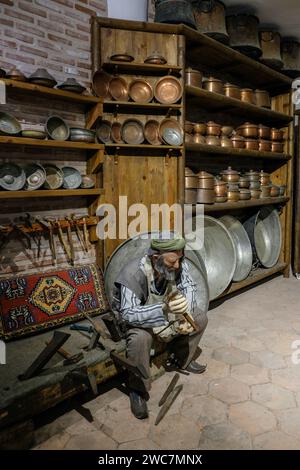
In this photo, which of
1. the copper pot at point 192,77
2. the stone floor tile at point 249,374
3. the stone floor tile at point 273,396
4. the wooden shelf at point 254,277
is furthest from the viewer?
the wooden shelf at point 254,277

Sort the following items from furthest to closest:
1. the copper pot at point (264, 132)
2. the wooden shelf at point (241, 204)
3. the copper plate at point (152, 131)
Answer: the copper pot at point (264, 132), the wooden shelf at point (241, 204), the copper plate at point (152, 131)

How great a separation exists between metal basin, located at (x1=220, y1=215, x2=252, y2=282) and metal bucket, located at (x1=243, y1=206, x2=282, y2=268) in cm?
36

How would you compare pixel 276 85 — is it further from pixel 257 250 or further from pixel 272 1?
pixel 257 250

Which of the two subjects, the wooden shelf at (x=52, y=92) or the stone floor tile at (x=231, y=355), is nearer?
the wooden shelf at (x=52, y=92)

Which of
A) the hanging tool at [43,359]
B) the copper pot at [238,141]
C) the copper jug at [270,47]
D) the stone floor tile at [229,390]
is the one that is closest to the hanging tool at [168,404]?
the stone floor tile at [229,390]

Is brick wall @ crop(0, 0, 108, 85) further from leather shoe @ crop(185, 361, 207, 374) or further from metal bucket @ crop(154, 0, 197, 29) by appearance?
leather shoe @ crop(185, 361, 207, 374)

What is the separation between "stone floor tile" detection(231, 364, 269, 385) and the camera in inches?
104

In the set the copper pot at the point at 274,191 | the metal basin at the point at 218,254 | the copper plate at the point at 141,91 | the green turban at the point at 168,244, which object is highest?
the copper plate at the point at 141,91

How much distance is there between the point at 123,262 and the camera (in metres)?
3.09

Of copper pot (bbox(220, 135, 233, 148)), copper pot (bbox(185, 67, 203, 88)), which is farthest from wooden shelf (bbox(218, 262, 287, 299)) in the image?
copper pot (bbox(185, 67, 203, 88))

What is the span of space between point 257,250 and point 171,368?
2621 millimetres

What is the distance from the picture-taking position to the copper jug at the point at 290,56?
4816 mm

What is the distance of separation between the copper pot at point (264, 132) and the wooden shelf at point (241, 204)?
2.56 ft

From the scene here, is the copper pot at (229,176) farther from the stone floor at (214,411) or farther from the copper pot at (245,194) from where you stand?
the stone floor at (214,411)
